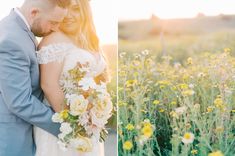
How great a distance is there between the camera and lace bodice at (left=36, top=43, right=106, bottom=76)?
2113 millimetres

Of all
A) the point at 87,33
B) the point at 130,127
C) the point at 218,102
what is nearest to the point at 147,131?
the point at 130,127

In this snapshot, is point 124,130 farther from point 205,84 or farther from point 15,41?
point 15,41

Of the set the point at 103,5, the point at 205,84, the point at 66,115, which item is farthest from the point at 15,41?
the point at 205,84

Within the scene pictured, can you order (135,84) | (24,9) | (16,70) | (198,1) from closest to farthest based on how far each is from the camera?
(16,70) → (24,9) → (198,1) → (135,84)

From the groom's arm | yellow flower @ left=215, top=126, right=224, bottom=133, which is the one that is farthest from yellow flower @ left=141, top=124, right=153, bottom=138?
the groom's arm

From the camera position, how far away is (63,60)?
2150 millimetres

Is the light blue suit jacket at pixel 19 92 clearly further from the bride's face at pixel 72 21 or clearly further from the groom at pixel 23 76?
the bride's face at pixel 72 21

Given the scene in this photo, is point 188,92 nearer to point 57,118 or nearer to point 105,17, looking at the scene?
point 105,17

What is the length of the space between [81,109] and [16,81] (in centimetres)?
30

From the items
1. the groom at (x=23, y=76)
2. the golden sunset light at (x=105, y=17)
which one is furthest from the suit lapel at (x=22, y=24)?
the golden sunset light at (x=105, y=17)

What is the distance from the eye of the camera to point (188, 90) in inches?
128

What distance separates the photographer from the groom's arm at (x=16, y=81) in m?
2.00

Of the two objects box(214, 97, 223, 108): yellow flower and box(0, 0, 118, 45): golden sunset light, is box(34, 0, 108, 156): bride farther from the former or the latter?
box(214, 97, 223, 108): yellow flower

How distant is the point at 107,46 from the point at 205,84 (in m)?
0.78
